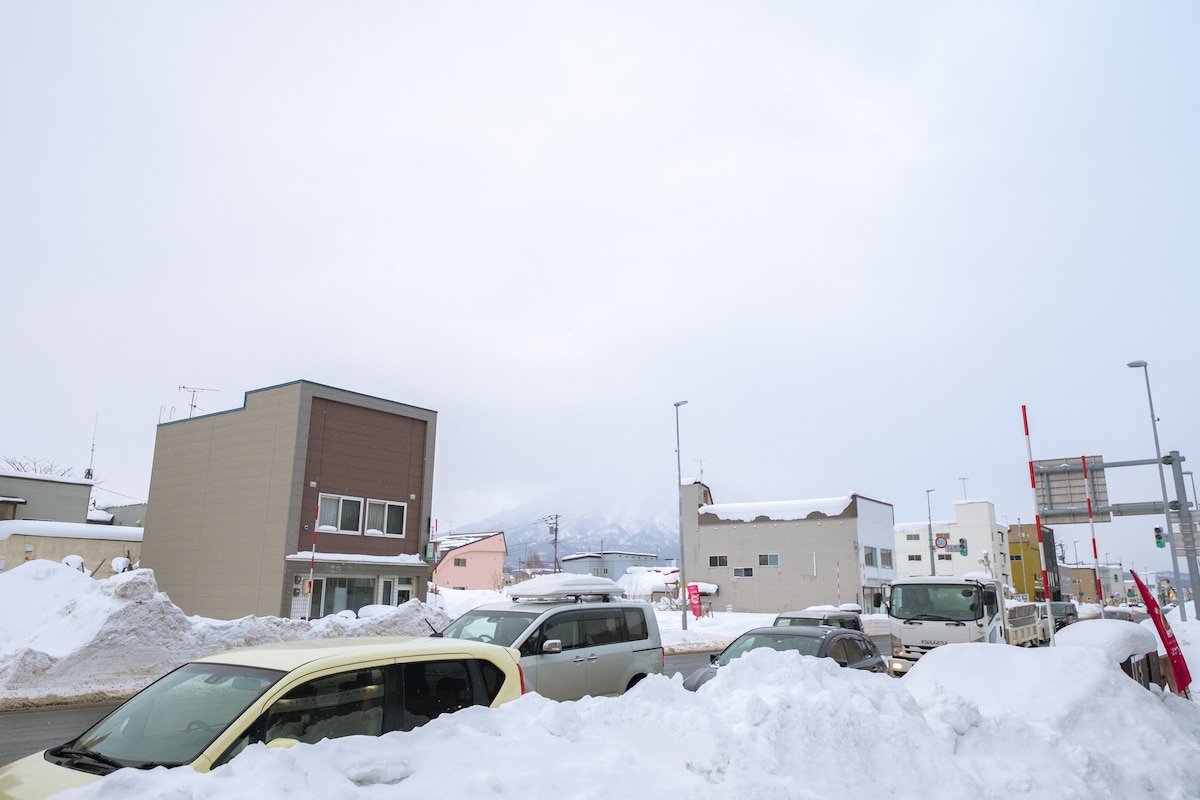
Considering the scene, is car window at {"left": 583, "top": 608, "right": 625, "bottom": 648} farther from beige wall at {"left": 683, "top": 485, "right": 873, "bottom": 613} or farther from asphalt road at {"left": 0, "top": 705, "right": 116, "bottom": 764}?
beige wall at {"left": 683, "top": 485, "right": 873, "bottom": 613}

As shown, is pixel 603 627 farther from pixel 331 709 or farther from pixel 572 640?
pixel 331 709

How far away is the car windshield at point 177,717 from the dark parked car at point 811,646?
869 cm

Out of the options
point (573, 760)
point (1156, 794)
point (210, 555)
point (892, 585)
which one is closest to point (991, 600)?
point (892, 585)

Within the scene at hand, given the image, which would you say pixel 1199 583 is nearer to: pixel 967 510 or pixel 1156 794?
pixel 1156 794

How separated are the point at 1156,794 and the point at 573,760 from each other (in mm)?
5059

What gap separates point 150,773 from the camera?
360 centimetres

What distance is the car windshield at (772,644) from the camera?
1297cm

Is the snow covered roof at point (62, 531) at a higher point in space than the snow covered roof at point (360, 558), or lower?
higher

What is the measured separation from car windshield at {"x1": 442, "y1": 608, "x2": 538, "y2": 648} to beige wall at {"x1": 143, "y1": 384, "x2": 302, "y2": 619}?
15096 millimetres

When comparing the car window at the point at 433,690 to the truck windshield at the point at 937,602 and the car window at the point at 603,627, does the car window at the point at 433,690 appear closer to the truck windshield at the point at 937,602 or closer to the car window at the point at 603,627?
the car window at the point at 603,627

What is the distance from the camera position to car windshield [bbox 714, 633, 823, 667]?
1297 cm

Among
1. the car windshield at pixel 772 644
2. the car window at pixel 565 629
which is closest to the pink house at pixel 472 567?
the car windshield at pixel 772 644

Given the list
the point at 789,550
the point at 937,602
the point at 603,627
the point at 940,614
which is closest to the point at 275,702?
the point at 603,627

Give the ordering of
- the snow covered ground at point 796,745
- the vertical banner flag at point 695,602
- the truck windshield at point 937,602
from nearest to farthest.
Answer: the snow covered ground at point 796,745 < the truck windshield at point 937,602 < the vertical banner flag at point 695,602
